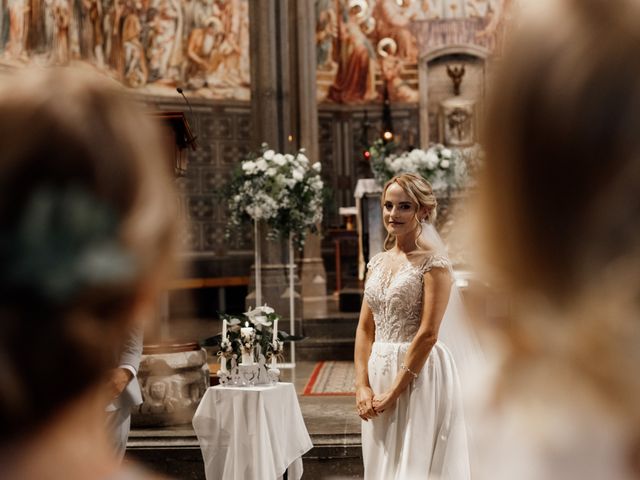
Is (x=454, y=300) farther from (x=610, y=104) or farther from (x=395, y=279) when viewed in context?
(x=610, y=104)

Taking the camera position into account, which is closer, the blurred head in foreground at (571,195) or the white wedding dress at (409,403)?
the blurred head in foreground at (571,195)

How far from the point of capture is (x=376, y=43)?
2025 centimetres

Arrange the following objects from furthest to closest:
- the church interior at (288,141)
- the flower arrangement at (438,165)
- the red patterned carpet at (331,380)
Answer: the flower arrangement at (438,165) → the red patterned carpet at (331,380) → the church interior at (288,141)

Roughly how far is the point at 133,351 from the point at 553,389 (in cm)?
376

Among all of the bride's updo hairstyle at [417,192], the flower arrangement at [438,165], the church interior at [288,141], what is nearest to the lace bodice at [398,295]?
the bride's updo hairstyle at [417,192]

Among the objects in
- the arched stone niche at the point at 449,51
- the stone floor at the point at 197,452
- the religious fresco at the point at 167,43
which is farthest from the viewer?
the arched stone niche at the point at 449,51

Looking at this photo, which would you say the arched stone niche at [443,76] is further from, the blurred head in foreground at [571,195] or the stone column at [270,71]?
the blurred head in foreground at [571,195]

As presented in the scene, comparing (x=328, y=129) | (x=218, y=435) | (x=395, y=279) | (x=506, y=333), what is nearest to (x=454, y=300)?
(x=395, y=279)

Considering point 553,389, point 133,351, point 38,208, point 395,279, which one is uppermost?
point 38,208

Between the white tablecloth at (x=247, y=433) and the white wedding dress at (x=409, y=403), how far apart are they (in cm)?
130

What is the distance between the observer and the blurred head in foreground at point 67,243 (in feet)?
2.53

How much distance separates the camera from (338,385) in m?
9.16

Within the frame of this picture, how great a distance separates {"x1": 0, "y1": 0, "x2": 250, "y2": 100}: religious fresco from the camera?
1655 cm

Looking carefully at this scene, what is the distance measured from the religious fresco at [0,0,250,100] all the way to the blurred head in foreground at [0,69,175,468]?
15.4m
